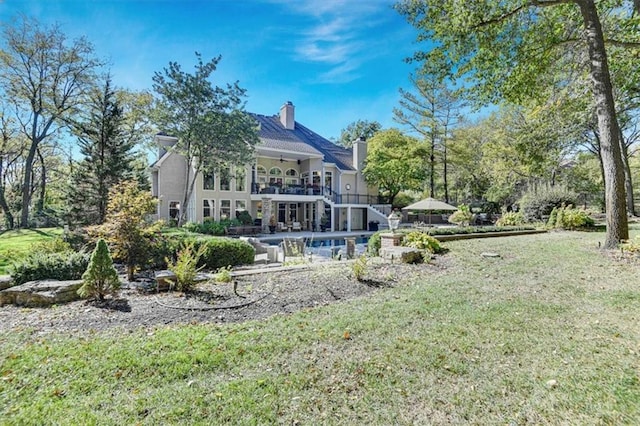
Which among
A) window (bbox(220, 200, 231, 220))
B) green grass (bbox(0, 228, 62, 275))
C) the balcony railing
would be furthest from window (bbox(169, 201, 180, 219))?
green grass (bbox(0, 228, 62, 275))

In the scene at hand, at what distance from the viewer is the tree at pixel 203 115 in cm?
1728

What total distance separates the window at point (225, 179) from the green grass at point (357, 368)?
53.9 feet

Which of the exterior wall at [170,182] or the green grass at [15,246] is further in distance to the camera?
the exterior wall at [170,182]

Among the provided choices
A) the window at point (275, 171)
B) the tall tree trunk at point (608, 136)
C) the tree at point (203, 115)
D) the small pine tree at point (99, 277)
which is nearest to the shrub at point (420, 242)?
the tall tree trunk at point (608, 136)

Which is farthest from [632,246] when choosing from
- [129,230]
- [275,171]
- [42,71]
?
[42,71]

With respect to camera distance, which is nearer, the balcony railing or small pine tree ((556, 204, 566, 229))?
small pine tree ((556, 204, 566, 229))

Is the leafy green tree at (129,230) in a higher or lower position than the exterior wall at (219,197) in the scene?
lower

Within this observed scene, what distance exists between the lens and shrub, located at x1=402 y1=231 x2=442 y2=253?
894 centimetres

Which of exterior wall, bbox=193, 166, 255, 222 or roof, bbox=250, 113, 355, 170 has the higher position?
roof, bbox=250, 113, 355, 170

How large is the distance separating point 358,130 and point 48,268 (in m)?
45.6

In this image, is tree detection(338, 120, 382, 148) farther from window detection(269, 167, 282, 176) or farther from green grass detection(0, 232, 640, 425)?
green grass detection(0, 232, 640, 425)

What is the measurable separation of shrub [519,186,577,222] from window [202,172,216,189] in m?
19.1

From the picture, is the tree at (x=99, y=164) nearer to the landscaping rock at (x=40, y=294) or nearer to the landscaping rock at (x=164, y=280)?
the landscaping rock at (x=40, y=294)

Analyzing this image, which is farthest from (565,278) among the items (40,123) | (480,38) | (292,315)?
(40,123)
